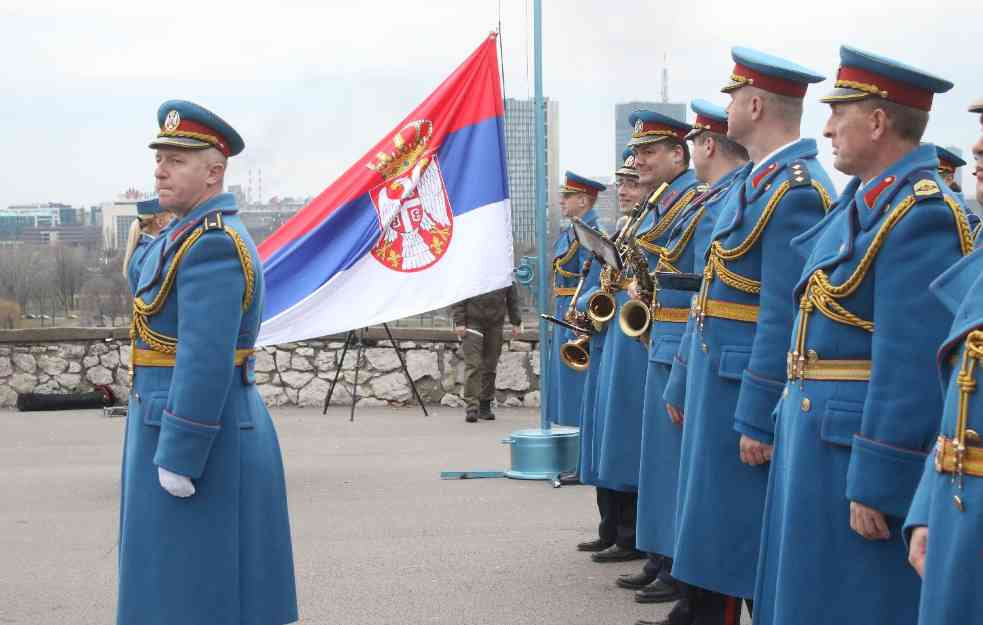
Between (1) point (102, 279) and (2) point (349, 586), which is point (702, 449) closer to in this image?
(2) point (349, 586)

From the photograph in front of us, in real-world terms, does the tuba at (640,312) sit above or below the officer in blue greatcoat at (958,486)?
above

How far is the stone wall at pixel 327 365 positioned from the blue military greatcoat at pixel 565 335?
4.00 metres

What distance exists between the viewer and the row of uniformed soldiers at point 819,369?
10.5 feet

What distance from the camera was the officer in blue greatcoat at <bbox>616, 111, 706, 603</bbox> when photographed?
6.51 m

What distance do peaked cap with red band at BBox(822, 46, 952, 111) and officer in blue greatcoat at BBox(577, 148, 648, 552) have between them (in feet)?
11.1

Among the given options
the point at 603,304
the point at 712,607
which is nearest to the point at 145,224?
the point at 603,304

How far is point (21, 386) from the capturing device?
16.2 metres

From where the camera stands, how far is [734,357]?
204 inches

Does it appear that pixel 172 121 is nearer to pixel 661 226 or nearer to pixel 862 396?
pixel 862 396

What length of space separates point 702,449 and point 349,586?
2.62 metres

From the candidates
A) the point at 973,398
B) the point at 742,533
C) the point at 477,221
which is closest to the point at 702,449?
the point at 742,533

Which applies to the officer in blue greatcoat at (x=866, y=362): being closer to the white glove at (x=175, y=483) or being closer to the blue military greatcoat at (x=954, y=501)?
the blue military greatcoat at (x=954, y=501)

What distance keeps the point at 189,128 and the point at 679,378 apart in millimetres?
2115

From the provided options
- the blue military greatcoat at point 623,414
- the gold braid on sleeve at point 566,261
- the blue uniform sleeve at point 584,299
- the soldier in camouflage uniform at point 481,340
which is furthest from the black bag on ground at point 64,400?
the blue military greatcoat at point 623,414
